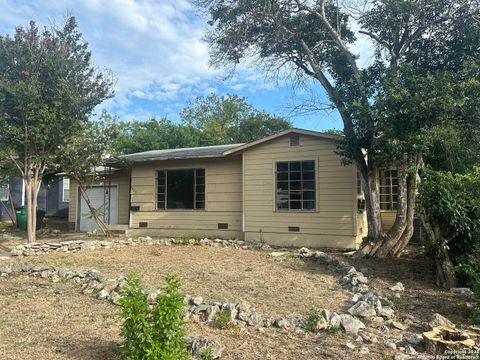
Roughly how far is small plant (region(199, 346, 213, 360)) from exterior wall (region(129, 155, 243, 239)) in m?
9.10

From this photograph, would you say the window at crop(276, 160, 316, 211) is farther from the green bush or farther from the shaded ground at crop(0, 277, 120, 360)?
the green bush

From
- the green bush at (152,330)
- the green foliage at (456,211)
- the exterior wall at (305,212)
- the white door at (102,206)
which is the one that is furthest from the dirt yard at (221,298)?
the white door at (102,206)

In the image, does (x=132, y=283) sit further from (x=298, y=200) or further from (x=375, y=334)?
(x=298, y=200)

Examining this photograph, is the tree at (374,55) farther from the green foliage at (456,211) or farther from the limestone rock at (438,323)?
the limestone rock at (438,323)

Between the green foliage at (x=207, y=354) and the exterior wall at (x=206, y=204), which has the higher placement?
the exterior wall at (x=206, y=204)

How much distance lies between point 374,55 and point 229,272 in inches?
272

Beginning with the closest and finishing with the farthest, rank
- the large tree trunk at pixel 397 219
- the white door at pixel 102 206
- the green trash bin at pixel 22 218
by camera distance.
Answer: the large tree trunk at pixel 397 219 < the white door at pixel 102 206 < the green trash bin at pixel 22 218

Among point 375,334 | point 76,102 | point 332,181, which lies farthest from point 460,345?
point 76,102

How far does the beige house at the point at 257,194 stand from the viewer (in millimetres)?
11297

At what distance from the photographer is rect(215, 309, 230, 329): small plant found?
4582 millimetres

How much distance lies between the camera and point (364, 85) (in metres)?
9.62

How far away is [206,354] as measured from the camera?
3686 mm

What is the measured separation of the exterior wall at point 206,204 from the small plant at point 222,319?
316 inches

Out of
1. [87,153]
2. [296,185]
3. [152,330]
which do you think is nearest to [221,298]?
[152,330]
